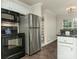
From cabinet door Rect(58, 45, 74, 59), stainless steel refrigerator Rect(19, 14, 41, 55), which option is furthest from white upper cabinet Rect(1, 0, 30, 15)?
cabinet door Rect(58, 45, 74, 59)

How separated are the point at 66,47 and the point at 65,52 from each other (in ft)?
0.55

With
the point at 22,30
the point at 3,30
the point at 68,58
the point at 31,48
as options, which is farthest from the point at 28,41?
the point at 68,58

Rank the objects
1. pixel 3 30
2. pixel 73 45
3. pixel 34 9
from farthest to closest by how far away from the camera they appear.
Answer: pixel 34 9 → pixel 3 30 → pixel 73 45

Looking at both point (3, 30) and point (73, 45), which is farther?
point (3, 30)

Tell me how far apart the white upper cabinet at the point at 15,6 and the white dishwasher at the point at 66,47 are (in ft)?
7.67

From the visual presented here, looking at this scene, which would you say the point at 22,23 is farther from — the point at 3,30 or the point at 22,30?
the point at 3,30

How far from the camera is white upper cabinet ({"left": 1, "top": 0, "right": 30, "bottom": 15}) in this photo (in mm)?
3485

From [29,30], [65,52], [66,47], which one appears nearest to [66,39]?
[66,47]

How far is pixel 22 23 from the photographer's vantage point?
14.5 feet

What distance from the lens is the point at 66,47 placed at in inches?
112

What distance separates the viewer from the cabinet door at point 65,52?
275 centimetres

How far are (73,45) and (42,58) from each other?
1.59m

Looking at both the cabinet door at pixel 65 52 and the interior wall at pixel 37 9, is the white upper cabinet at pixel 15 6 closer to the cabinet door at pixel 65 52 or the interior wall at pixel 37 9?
the interior wall at pixel 37 9

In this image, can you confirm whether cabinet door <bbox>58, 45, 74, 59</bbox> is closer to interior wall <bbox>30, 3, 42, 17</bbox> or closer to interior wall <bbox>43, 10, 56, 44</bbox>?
interior wall <bbox>30, 3, 42, 17</bbox>
